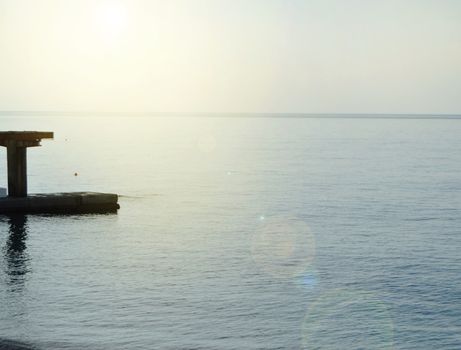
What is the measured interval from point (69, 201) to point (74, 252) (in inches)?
711

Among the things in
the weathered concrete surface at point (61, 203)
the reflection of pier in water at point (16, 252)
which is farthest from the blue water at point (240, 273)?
the weathered concrete surface at point (61, 203)

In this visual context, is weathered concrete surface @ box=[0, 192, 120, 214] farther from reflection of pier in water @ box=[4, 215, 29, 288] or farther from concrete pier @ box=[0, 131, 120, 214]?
reflection of pier in water @ box=[4, 215, 29, 288]

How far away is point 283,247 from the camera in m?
58.1

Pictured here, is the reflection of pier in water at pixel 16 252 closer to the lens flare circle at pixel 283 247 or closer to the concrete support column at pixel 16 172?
the concrete support column at pixel 16 172

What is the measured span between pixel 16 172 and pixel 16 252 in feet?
67.7

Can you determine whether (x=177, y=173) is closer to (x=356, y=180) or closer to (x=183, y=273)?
(x=356, y=180)

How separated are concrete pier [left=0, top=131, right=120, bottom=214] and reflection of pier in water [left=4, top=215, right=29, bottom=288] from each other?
1.66 m

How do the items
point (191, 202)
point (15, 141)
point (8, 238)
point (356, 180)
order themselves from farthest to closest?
point (356, 180) → point (191, 202) → point (15, 141) → point (8, 238)

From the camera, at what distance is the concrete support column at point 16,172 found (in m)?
71.6

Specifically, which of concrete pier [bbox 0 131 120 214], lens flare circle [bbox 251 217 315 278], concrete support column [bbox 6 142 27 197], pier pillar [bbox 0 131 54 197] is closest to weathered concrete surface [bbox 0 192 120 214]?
concrete pier [bbox 0 131 120 214]

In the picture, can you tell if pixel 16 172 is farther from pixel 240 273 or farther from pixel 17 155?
pixel 240 273

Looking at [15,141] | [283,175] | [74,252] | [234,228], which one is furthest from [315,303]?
[283,175]

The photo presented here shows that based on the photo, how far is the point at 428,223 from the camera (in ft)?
227

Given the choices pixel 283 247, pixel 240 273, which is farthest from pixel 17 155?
pixel 240 273
